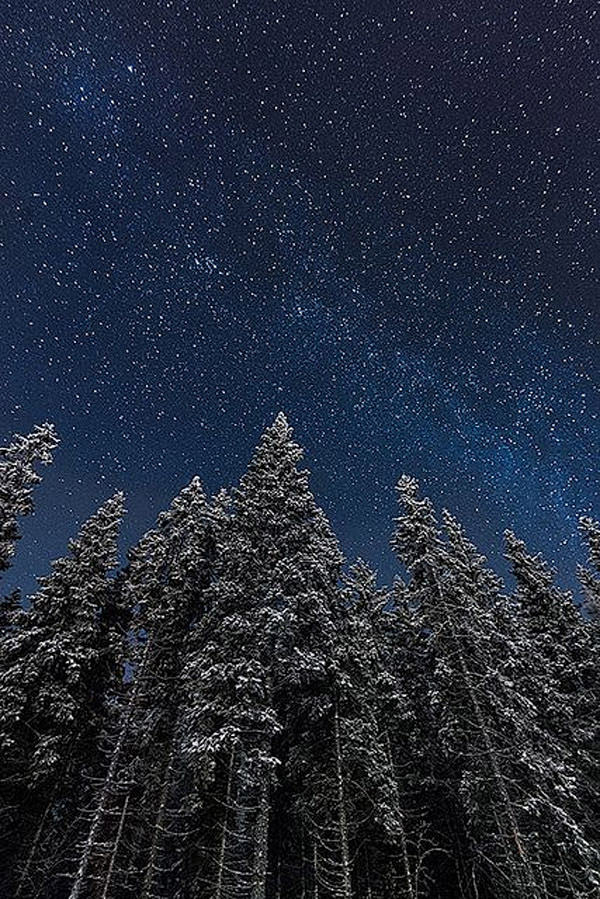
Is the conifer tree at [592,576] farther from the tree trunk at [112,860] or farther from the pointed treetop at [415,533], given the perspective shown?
the tree trunk at [112,860]

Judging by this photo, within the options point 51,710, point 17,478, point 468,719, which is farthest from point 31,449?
point 468,719

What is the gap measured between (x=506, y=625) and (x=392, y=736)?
6106 mm

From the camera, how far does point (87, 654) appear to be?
1684 centimetres

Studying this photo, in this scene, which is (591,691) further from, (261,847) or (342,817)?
(261,847)

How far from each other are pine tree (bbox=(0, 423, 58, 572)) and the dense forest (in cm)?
7

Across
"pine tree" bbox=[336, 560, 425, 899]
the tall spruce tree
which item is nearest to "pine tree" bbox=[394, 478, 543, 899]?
the tall spruce tree

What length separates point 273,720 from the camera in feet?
41.6

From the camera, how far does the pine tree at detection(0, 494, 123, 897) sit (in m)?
15.0

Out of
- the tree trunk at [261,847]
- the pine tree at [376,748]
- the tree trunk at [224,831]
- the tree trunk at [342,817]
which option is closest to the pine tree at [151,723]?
the tree trunk at [224,831]

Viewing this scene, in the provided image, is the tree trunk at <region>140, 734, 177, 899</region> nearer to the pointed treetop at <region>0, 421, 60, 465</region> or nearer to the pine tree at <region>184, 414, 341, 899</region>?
the pine tree at <region>184, 414, 341, 899</region>

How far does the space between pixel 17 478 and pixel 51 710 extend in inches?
310

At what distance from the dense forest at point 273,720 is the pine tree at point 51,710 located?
0.09 meters

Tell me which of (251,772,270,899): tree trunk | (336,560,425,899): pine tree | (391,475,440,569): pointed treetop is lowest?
(251,772,270,899): tree trunk

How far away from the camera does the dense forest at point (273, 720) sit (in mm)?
13460
